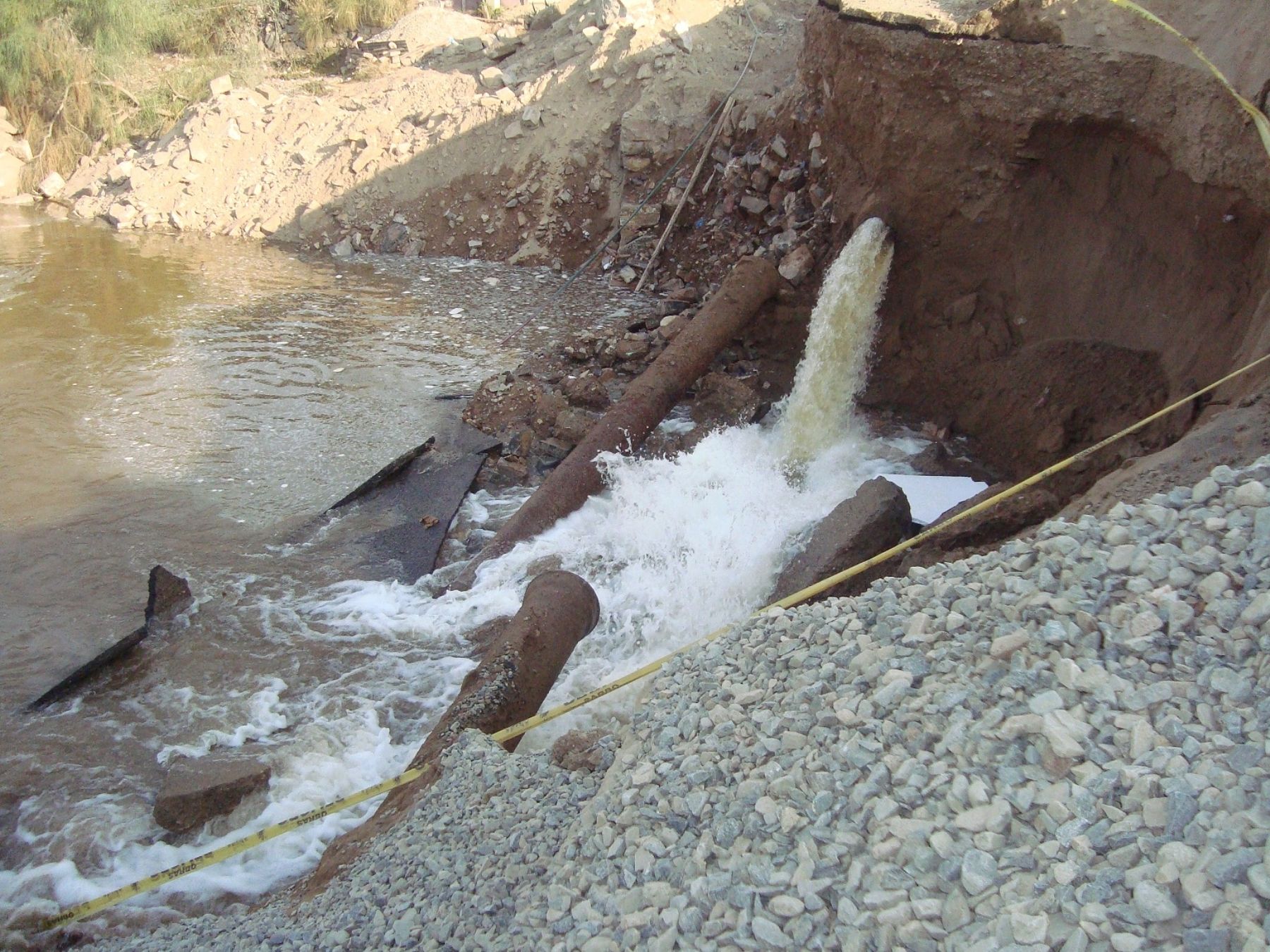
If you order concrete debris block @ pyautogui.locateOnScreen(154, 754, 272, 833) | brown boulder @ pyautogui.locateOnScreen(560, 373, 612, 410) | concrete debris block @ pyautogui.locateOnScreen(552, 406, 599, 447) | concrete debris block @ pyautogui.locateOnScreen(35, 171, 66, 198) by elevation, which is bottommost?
concrete debris block @ pyautogui.locateOnScreen(35, 171, 66, 198)

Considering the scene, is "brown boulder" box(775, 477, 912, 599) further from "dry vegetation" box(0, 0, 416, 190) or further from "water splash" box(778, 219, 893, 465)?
"dry vegetation" box(0, 0, 416, 190)

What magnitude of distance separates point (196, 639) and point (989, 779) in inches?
188

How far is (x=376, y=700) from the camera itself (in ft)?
17.1

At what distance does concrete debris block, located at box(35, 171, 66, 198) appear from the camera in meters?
16.1

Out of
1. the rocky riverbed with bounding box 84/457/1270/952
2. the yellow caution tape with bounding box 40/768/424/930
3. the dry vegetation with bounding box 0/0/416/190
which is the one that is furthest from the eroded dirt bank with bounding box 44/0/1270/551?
the dry vegetation with bounding box 0/0/416/190

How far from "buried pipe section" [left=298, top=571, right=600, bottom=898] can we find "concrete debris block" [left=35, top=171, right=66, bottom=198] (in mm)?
15974

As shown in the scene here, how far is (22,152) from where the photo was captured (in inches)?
660

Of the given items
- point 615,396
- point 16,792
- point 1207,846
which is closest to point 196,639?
point 16,792

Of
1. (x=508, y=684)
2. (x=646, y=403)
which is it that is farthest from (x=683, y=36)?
(x=508, y=684)

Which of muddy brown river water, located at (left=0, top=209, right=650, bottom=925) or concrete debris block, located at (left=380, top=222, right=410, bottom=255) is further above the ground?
concrete debris block, located at (left=380, top=222, right=410, bottom=255)

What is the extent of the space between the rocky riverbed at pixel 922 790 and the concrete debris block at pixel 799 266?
16.5 feet

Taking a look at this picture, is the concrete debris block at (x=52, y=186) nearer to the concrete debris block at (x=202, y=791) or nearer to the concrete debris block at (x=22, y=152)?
the concrete debris block at (x=22, y=152)

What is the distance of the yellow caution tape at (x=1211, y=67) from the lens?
16.1 feet

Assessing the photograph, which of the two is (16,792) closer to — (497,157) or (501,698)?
(501,698)
